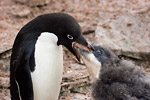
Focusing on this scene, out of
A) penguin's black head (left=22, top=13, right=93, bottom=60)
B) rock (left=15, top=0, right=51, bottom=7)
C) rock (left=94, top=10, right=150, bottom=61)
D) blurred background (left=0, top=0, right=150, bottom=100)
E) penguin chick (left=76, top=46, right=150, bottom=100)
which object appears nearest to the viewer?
penguin chick (left=76, top=46, right=150, bottom=100)

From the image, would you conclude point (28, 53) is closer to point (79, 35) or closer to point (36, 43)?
point (36, 43)

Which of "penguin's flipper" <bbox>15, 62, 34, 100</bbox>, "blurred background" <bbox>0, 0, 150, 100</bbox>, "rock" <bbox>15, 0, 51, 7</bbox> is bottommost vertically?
"blurred background" <bbox>0, 0, 150, 100</bbox>

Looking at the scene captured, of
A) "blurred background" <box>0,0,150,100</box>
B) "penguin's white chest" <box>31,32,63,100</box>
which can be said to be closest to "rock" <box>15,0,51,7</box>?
"blurred background" <box>0,0,150,100</box>

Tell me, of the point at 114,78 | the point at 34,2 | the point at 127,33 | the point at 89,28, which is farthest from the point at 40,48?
the point at 34,2

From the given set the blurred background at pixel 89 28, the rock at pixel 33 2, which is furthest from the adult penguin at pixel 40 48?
the rock at pixel 33 2

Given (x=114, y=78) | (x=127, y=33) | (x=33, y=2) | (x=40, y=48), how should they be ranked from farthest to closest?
(x=33, y=2)
(x=127, y=33)
(x=40, y=48)
(x=114, y=78)

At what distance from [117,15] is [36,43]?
3092 mm

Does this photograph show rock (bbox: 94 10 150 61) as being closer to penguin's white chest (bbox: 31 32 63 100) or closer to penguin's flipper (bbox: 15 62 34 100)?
penguin's white chest (bbox: 31 32 63 100)

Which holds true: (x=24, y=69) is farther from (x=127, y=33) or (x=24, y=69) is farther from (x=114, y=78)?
(x=127, y=33)

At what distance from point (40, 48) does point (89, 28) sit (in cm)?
267

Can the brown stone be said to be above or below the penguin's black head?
below

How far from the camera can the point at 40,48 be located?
401 centimetres

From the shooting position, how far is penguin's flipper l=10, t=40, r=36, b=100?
396cm

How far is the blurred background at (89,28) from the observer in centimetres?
521
